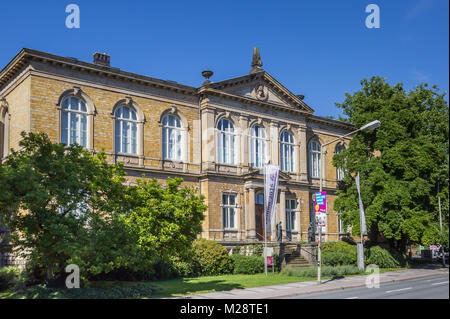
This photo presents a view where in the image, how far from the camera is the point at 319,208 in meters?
26.0

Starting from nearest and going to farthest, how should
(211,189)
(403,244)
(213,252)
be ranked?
(213,252)
(211,189)
(403,244)

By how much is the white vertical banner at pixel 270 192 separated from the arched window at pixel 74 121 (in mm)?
11655

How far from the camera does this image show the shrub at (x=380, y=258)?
35.2 meters

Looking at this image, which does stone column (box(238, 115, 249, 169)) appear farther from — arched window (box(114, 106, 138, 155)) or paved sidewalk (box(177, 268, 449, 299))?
paved sidewalk (box(177, 268, 449, 299))

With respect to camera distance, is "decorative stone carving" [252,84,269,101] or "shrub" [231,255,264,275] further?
"decorative stone carving" [252,84,269,101]

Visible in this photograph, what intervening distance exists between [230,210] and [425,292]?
16902mm

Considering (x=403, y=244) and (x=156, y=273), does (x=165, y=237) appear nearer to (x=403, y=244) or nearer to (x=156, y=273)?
(x=156, y=273)

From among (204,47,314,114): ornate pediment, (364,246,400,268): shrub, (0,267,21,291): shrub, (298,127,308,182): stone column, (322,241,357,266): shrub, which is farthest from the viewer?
(298,127,308,182): stone column

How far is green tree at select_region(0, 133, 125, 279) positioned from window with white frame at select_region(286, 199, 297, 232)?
19.9 m

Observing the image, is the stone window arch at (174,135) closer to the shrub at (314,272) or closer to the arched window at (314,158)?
the shrub at (314,272)

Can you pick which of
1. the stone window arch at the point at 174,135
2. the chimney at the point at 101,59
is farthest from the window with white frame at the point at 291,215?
the chimney at the point at 101,59

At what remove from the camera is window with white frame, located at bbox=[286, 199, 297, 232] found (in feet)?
126

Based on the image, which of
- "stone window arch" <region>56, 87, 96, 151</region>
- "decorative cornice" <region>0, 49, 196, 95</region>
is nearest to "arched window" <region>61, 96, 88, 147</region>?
"stone window arch" <region>56, 87, 96, 151</region>
